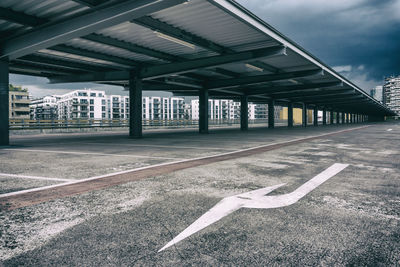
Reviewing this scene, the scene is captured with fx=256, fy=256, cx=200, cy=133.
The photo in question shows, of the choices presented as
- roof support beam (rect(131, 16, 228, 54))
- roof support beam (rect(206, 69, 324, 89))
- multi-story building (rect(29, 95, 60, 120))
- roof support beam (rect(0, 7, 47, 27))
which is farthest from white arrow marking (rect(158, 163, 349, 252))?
multi-story building (rect(29, 95, 60, 120))

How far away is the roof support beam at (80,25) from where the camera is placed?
7.75m

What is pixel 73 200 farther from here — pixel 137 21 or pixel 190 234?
pixel 137 21

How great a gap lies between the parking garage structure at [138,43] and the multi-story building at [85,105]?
117216mm

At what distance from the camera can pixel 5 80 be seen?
12258mm

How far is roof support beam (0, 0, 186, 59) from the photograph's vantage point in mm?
7754

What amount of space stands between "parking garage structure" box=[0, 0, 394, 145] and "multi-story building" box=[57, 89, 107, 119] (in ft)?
385

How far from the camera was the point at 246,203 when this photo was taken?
3.71 meters

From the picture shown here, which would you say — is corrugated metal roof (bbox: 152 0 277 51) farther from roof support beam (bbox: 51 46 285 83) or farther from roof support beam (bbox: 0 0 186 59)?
roof support beam (bbox: 0 0 186 59)

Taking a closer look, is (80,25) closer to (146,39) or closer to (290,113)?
(146,39)

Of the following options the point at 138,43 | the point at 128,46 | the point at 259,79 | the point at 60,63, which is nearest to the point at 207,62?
the point at 138,43

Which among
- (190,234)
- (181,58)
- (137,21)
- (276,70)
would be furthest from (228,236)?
(276,70)

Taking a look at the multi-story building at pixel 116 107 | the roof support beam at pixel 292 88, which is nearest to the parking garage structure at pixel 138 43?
the roof support beam at pixel 292 88

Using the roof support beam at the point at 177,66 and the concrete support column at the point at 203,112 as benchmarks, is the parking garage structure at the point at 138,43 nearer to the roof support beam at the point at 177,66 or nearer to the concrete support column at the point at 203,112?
the roof support beam at the point at 177,66

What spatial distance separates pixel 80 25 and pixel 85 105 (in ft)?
433
